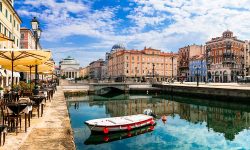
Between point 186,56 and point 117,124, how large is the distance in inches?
4693

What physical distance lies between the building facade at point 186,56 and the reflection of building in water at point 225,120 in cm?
9520

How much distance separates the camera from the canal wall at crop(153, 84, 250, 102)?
41938 millimetres

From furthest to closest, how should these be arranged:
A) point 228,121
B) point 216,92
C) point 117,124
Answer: point 216,92
point 228,121
point 117,124

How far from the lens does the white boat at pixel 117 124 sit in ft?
64.7

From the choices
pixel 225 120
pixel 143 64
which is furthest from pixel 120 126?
pixel 143 64

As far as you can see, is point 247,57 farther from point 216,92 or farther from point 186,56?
point 216,92

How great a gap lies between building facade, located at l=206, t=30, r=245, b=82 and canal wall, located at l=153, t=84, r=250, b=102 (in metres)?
39.1

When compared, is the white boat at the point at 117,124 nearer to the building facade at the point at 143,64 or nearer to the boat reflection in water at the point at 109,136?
the boat reflection in water at the point at 109,136

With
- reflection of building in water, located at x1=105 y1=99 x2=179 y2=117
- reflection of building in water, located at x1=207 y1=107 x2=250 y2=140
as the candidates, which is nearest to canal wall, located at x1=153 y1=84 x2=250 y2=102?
reflection of building in water, located at x1=207 y1=107 x2=250 y2=140

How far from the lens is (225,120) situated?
99.1 ft

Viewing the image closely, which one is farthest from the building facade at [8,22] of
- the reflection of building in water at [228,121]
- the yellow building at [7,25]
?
the reflection of building in water at [228,121]

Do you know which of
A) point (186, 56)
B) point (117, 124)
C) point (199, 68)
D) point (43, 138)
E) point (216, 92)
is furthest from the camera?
point (186, 56)

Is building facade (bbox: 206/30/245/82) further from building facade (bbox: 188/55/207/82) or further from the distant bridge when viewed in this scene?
the distant bridge

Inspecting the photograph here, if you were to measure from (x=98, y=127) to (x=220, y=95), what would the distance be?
34326 millimetres
